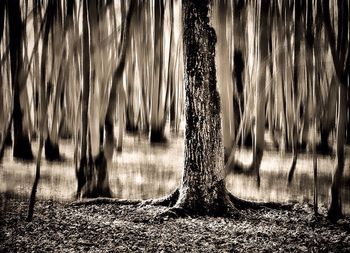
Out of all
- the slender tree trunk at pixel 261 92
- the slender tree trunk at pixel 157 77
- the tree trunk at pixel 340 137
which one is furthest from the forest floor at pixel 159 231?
the slender tree trunk at pixel 157 77

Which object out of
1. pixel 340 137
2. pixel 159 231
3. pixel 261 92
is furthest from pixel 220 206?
pixel 261 92

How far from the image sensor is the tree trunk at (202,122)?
3293 millimetres

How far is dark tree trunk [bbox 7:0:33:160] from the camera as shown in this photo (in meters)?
5.06

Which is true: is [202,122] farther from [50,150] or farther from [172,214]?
[50,150]

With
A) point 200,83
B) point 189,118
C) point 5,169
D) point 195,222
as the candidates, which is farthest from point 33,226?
point 5,169

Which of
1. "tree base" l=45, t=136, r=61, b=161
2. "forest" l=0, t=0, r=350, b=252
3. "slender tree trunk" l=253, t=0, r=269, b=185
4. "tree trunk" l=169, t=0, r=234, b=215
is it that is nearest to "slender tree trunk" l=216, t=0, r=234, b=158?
"forest" l=0, t=0, r=350, b=252

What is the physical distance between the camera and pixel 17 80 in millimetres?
5246

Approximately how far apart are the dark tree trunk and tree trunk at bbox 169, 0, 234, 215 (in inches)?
83.9

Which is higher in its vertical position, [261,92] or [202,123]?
[261,92]

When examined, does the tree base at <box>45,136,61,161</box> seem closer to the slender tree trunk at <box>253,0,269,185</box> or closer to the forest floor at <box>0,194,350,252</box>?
the forest floor at <box>0,194,350,252</box>

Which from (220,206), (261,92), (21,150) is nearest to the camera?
(220,206)

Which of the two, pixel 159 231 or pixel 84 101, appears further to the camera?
pixel 84 101

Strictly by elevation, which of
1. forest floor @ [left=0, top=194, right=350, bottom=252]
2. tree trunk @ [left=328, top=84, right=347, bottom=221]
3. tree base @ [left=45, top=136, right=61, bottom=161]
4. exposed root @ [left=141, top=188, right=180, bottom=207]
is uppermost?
tree trunk @ [left=328, top=84, right=347, bottom=221]

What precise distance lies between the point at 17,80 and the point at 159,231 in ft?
11.3
